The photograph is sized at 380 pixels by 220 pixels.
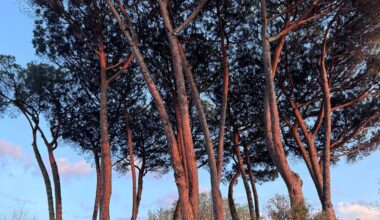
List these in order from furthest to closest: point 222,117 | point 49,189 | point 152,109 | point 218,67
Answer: point 152,109 → point 49,189 → point 218,67 → point 222,117

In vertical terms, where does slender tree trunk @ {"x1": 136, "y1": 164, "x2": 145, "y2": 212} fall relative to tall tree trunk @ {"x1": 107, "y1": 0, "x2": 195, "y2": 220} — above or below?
above

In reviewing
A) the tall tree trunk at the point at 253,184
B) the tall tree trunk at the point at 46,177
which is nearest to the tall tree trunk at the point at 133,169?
the tall tree trunk at the point at 46,177

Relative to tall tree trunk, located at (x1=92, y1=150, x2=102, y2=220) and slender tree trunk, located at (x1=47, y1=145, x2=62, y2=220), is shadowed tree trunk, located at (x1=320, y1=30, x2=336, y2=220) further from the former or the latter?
slender tree trunk, located at (x1=47, y1=145, x2=62, y2=220)

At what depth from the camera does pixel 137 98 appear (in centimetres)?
1592

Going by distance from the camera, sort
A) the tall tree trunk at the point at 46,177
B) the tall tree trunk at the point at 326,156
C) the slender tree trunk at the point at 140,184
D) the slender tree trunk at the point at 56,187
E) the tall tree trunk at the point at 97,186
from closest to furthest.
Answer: the tall tree trunk at the point at 326,156 < the tall tree trunk at the point at 46,177 < the slender tree trunk at the point at 56,187 < the tall tree trunk at the point at 97,186 < the slender tree trunk at the point at 140,184

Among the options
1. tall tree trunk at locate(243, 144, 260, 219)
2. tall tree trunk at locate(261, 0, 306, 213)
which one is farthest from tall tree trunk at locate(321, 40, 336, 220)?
tall tree trunk at locate(243, 144, 260, 219)

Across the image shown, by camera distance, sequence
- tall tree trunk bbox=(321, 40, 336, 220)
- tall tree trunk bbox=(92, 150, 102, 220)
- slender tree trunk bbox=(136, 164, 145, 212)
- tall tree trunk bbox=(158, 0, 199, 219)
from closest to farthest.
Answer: tall tree trunk bbox=(158, 0, 199, 219) → tall tree trunk bbox=(321, 40, 336, 220) → tall tree trunk bbox=(92, 150, 102, 220) → slender tree trunk bbox=(136, 164, 145, 212)

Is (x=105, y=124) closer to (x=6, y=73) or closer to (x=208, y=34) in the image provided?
(x=208, y=34)

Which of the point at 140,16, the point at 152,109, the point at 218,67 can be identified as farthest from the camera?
the point at 152,109

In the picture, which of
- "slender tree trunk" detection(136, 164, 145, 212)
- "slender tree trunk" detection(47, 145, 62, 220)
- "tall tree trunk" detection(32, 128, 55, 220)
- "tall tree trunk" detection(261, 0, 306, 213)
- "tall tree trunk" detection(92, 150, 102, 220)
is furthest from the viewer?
"slender tree trunk" detection(136, 164, 145, 212)

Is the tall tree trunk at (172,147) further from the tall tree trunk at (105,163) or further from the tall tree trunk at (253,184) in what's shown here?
the tall tree trunk at (253,184)

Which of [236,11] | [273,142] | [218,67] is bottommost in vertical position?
[273,142]

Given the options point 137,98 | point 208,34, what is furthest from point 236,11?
point 137,98

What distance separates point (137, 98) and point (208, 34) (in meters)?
3.79
